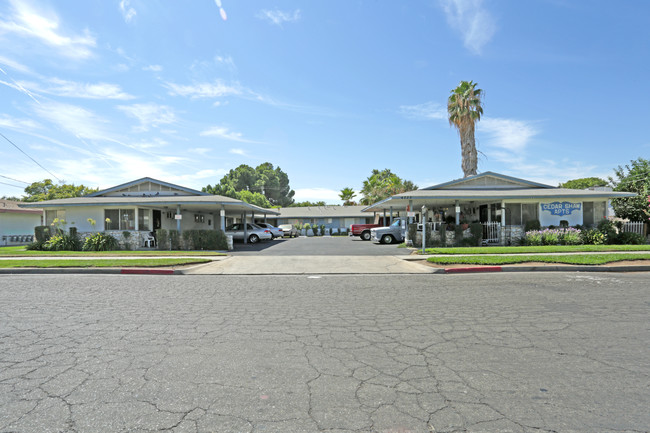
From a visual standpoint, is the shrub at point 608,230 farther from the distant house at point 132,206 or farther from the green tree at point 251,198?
the green tree at point 251,198

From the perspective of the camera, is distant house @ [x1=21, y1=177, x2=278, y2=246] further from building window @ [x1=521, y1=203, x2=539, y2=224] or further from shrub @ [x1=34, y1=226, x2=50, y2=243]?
building window @ [x1=521, y1=203, x2=539, y2=224]

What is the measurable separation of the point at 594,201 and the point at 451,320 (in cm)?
2172

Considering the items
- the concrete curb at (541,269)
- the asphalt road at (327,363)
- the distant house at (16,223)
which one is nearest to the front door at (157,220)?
the distant house at (16,223)

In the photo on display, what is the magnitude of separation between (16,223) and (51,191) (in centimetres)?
2193

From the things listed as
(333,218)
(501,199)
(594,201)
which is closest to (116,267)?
(501,199)

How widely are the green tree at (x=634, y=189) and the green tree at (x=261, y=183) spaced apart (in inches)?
1827

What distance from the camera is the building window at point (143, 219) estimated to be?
2295cm

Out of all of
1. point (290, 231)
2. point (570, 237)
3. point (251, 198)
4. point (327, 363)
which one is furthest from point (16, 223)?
Answer: point (570, 237)

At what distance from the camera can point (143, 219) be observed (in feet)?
76.9

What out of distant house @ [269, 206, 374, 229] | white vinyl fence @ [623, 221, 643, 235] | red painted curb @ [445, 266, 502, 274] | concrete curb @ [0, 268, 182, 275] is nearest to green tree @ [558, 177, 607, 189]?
distant house @ [269, 206, 374, 229]

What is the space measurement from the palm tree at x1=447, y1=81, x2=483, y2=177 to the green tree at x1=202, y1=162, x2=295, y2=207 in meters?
35.9

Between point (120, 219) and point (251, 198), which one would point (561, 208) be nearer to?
point (120, 219)

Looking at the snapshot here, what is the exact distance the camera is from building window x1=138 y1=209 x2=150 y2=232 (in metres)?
23.0

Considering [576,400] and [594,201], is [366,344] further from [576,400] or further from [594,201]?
[594,201]
